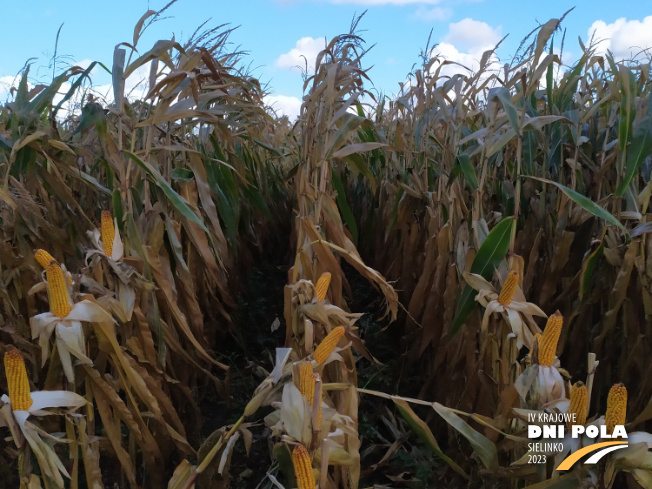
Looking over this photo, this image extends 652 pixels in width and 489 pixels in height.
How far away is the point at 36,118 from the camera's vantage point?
5.08 feet

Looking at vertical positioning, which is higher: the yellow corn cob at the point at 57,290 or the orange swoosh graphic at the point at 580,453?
the yellow corn cob at the point at 57,290

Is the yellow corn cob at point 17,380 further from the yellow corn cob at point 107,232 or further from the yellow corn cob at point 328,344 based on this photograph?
the yellow corn cob at point 328,344

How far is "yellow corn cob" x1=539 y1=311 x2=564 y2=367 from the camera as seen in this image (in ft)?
2.97

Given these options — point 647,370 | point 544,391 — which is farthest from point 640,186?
point 544,391

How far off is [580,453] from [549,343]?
205 mm

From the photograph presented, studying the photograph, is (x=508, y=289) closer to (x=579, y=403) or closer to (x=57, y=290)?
(x=579, y=403)

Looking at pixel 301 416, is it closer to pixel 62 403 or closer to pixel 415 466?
pixel 62 403

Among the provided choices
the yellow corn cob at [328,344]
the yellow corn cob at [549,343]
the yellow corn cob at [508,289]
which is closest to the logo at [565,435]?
the yellow corn cob at [549,343]

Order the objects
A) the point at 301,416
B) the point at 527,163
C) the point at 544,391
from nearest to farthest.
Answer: the point at 301,416 → the point at 544,391 → the point at 527,163

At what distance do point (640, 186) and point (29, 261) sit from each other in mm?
2290

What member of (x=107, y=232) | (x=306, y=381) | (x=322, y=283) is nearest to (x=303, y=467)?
(x=306, y=381)

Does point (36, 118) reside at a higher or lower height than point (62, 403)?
higher

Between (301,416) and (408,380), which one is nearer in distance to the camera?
(301,416)

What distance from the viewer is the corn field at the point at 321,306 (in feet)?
3.20
